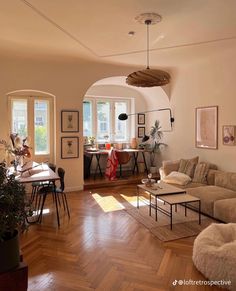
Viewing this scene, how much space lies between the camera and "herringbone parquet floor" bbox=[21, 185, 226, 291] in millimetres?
2420

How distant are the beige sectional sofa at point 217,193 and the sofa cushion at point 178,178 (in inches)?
3.0

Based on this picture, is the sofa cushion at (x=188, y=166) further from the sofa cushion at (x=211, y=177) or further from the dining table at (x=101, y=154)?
the dining table at (x=101, y=154)

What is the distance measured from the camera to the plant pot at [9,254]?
1.53 metres

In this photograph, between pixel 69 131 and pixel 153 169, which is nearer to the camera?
pixel 69 131

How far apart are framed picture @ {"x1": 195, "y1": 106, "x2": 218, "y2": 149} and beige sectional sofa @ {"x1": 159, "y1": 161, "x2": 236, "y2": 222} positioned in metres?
0.56

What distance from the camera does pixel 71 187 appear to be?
5.92 m

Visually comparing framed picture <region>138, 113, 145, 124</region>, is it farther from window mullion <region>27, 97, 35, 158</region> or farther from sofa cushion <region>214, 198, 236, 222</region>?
sofa cushion <region>214, 198, 236, 222</region>

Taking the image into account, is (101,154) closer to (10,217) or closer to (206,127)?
(206,127)

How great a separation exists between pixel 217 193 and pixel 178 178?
3.34ft

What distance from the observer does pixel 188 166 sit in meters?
5.53

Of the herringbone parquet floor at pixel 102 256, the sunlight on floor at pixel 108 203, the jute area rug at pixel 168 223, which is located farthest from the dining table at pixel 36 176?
the jute area rug at pixel 168 223

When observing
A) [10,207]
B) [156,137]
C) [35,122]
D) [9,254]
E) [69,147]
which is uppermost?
[35,122]

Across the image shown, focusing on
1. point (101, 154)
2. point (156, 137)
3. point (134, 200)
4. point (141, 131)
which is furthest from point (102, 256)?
point (141, 131)

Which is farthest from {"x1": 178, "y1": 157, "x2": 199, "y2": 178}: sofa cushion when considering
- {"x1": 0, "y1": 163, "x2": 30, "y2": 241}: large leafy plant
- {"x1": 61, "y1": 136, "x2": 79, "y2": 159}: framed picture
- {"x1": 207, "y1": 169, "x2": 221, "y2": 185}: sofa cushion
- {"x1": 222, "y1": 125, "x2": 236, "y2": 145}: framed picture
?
{"x1": 0, "y1": 163, "x2": 30, "y2": 241}: large leafy plant
